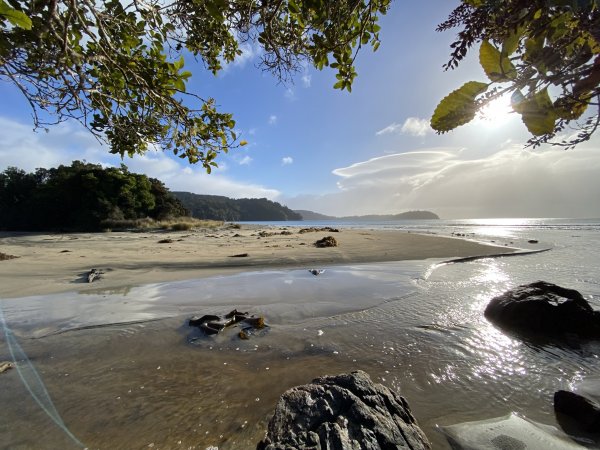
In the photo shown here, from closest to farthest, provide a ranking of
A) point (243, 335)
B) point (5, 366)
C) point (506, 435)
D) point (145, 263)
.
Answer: point (506, 435) → point (5, 366) → point (243, 335) → point (145, 263)

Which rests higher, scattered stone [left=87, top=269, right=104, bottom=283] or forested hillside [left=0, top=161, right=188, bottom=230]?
forested hillside [left=0, top=161, right=188, bottom=230]

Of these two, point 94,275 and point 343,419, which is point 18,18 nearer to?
point 343,419

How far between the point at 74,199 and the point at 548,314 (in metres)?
34.6

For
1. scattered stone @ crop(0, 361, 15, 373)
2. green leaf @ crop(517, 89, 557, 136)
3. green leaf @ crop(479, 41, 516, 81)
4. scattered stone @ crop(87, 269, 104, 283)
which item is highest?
green leaf @ crop(479, 41, 516, 81)

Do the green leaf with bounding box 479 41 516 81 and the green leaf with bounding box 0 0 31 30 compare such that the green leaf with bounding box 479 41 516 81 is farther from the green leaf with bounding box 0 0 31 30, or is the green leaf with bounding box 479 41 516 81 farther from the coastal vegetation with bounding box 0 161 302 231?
the coastal vegetation with bounding box 0 161 302 231

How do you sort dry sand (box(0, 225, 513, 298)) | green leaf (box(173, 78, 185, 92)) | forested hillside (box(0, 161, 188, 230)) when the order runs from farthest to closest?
forested hillside (box(0, 161, 188, 230))
dry sand (box(0, 225, 513, 298))
green leaf (box(173, 78, 185, 92))

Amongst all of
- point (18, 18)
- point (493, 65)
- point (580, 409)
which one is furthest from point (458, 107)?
point (580, 409)

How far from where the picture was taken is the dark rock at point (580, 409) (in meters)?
2.01


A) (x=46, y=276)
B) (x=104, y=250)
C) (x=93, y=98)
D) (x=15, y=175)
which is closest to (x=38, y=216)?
(x=15, y=175)

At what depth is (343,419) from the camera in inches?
61.0

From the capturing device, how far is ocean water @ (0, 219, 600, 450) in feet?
A: 6.77

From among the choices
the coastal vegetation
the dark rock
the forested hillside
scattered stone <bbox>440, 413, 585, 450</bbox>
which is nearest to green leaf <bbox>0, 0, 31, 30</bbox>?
scattered stone <bbox>440, 413, 585, 450</bbox>

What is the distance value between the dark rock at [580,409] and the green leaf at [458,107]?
8.24 ft

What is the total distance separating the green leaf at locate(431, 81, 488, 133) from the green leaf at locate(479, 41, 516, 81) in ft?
0.17
